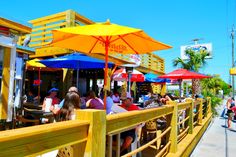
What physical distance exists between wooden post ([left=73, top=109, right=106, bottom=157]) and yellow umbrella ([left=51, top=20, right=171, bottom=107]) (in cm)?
236

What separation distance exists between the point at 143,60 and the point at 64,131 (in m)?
17.4

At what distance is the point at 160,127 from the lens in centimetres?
665

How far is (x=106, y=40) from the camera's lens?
491 cm

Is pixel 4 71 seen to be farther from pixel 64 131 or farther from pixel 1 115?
pixel 64 131

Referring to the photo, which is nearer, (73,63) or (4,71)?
(4,71)

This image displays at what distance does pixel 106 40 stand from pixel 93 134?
329 centimetres

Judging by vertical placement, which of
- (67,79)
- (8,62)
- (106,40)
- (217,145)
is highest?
(106,40)

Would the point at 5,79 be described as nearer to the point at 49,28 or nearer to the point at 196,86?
the point at 49,28

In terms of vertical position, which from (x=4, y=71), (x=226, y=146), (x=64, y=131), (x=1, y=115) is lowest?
(x=226, y=146)

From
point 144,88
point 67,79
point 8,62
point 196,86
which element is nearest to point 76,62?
point 8,62

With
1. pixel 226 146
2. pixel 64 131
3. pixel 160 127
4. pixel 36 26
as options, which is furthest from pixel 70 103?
pixel 36 26

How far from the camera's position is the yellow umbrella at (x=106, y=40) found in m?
4.21

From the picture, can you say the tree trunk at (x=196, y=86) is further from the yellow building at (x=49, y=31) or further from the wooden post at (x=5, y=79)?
the wooden post at (x=5, y=79)

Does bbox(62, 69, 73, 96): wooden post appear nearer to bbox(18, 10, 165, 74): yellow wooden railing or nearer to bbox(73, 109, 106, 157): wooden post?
bbox(18, 10, 165, 74): yellow wooden railing
